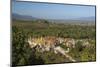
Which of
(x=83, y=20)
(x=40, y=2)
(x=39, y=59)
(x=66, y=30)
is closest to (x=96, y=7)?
(x=83, y=20)

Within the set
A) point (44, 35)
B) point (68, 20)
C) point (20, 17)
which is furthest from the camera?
point (68, 20)

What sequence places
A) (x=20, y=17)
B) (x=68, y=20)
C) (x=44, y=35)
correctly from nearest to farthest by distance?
(x=20, y=17)
(x=44, y=35)
(x=68, y=20)

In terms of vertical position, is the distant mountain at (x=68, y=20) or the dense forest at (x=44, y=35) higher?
the distant mountain at (x=68, y=20)

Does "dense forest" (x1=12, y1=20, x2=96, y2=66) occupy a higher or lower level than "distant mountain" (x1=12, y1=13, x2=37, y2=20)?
lower

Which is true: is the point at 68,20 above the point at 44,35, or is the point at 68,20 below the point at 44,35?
above

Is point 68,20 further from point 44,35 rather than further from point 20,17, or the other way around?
point 20,17

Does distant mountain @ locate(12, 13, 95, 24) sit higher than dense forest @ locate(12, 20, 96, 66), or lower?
higher

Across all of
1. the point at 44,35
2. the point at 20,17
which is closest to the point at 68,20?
the point at 44,35

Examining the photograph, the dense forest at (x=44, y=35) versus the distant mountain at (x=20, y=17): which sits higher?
the distant mountain at (x=20, y=17)
